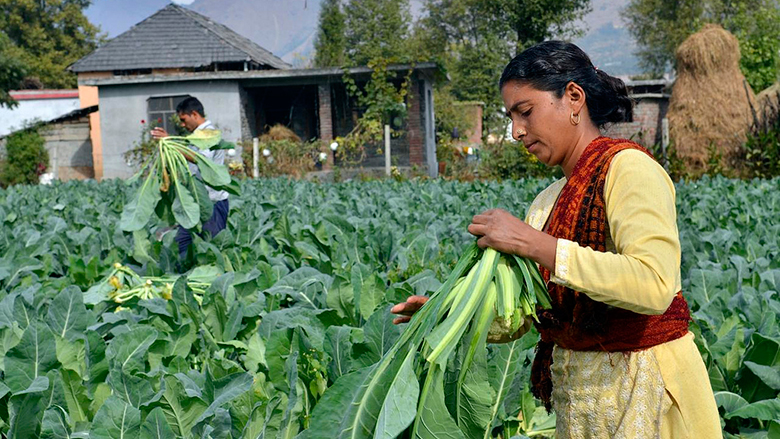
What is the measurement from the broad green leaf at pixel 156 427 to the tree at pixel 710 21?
31.8 m

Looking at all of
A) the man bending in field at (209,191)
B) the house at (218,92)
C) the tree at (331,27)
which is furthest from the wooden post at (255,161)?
the tree at (331,27)

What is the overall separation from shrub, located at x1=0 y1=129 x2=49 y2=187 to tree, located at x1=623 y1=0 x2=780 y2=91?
27.3 meters

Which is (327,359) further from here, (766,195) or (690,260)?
(766,195)

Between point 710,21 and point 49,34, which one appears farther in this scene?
point 49,34

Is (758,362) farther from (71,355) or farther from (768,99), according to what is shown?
(768,99)

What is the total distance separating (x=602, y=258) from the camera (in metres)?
1.69

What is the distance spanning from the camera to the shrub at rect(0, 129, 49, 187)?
28.5 meters

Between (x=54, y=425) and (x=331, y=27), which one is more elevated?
(x=331, y=27)

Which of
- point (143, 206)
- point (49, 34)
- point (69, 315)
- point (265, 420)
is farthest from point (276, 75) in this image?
point (49, 34)

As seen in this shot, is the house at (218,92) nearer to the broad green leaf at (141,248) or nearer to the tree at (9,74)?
the tree at (9,74)

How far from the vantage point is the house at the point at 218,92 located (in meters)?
26.4

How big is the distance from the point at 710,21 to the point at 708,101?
1139 inches

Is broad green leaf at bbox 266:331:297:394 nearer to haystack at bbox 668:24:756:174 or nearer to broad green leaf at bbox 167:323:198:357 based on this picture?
broad green leaf at bbox 167:323:198:357

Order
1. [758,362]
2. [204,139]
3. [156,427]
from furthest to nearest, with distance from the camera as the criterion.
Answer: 1. [204,139]
2. [758,362]
3. [156,427]
